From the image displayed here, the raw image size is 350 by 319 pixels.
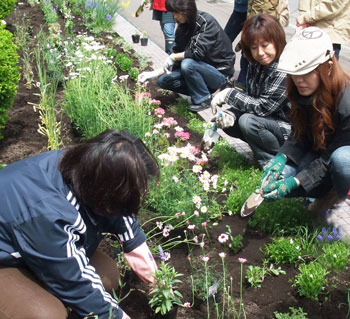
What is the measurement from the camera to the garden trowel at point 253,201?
2672mm

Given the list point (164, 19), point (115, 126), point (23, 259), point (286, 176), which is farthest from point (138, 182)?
point (164, 19)

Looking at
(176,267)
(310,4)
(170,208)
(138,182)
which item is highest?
(310,4)

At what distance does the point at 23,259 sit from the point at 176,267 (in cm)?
98

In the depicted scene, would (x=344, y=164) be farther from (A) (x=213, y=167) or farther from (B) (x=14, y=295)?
(B) (x=14, y=295)

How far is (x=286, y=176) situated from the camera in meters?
2.78

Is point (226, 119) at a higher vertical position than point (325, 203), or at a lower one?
higher

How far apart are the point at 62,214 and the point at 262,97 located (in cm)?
207

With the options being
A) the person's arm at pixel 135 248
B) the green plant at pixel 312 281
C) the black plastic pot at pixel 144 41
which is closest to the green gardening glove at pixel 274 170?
the green plant at pixel 312 281

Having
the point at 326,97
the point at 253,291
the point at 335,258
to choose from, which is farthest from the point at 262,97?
the point at 253,291

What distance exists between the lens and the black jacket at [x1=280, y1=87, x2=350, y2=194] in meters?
2.42

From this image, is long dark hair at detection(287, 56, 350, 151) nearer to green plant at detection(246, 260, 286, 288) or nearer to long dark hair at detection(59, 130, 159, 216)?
green plant at detection(246, 260, 286, 288)

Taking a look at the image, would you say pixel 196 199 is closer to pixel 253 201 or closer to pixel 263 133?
pixel 253 201

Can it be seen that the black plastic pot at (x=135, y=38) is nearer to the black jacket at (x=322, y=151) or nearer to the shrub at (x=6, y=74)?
the shrub at (x=6, y=74)

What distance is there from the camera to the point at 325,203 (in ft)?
9.14
